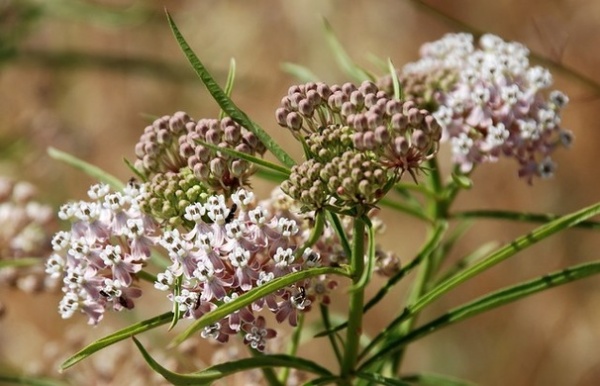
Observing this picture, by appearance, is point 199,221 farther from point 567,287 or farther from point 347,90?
point 567,287

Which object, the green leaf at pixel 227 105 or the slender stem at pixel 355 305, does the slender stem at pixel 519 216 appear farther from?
the green leaf at pixel 227 105

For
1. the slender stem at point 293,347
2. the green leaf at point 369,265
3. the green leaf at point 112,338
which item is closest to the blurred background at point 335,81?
the slender stem at point 293,347

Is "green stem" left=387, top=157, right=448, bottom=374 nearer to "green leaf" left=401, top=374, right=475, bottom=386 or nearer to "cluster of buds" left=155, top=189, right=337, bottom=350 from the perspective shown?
"green leaf" left=401, top=374, right=475, bottom=386

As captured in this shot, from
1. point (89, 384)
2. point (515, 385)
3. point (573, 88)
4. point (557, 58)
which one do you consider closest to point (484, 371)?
point (515, 385)

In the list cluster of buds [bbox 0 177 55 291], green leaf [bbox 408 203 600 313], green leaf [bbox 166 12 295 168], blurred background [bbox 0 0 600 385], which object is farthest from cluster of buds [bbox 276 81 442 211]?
blurred background [bbox 0 0 600 385]

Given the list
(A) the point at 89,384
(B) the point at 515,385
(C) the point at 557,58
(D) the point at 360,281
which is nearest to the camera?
(D) the point at 360,281

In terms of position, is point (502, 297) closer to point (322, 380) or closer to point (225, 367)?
point (322, 380)

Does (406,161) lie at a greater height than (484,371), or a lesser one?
lesser
